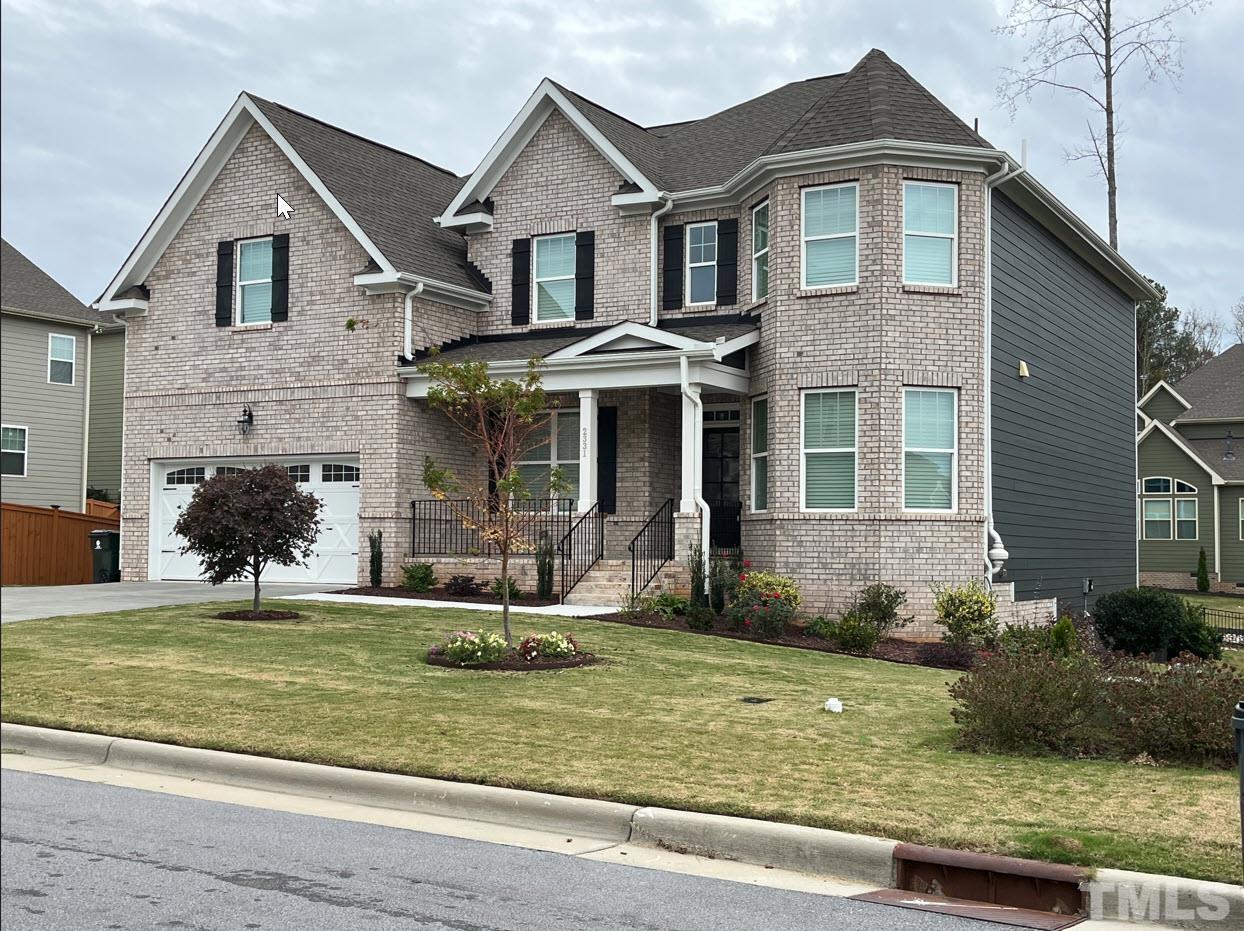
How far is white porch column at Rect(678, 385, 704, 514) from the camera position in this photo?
20.1m

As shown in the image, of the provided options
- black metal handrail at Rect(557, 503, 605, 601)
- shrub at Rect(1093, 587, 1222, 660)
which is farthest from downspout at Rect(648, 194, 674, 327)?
shrub at Rect(1093, 587, 1222, 660)

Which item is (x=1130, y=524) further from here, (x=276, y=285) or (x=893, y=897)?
(x=893, y=897)

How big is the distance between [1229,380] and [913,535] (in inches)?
1317

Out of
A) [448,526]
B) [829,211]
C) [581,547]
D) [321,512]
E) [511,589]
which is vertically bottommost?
[511,589]

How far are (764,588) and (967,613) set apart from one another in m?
2.97

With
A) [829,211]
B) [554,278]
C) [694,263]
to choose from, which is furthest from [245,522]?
[829,211]

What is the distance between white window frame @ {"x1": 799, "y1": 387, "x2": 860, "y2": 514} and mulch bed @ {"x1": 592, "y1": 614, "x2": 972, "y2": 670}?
214 centimetres

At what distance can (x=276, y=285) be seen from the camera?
2441cm

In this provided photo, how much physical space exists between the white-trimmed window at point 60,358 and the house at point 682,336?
10.2 meters

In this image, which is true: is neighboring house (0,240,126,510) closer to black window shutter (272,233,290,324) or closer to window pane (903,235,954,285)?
black window shutter (272,233,290,324)

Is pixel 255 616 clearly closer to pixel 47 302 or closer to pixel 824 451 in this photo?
pixel 824 451

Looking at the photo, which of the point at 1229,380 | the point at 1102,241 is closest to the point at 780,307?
the point at 1102,241

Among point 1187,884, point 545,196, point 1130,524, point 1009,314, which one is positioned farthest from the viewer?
point 1130,524

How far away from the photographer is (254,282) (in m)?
24.8
